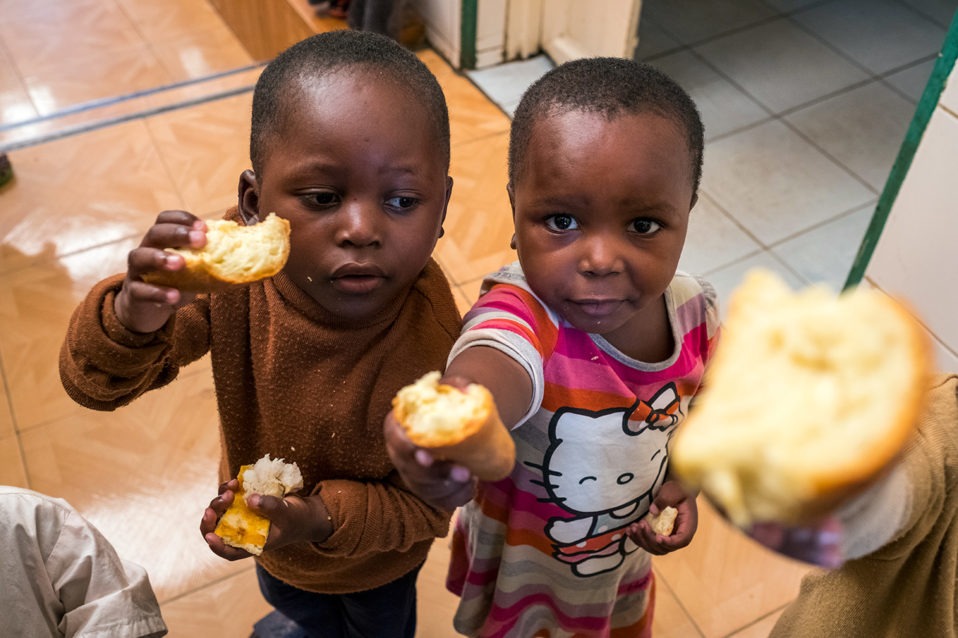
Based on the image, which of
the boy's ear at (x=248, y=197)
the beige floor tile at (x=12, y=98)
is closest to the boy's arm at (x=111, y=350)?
the boy's ear at (x=248, y=197)

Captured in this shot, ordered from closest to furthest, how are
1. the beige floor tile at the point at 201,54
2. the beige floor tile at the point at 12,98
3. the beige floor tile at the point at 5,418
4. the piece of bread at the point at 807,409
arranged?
the piece of bread at the point at 807,409, the beige floor tile at the point at 5,418, the beige floor tile at the point at 12,98, the beige floor tile at the point at 201,54

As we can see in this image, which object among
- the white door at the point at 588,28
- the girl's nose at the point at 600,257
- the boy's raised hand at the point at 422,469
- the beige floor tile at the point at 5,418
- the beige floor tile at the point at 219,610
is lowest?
the beige floor tile at the point at 219,610

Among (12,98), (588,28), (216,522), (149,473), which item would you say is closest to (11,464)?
(149,473)

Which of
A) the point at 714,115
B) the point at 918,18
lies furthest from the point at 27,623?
the point at 918,18

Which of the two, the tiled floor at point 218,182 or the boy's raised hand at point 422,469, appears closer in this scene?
the boy's raised hand at point 422,469

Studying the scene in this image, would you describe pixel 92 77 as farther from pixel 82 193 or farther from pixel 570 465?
pixel 570 465

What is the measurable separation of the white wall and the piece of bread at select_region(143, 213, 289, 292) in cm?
120

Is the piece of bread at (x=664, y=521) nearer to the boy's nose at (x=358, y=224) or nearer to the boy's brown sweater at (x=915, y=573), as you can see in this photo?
the boy's brown sweater at (x=915, y=573)

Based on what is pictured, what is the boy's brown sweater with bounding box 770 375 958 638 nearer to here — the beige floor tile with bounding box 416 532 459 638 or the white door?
the beige floor tile with bounding box 416 532 459 638

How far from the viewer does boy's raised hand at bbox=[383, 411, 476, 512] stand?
1.56ft

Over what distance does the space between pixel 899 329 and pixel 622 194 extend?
1.11 feet

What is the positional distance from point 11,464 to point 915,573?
1585 mm

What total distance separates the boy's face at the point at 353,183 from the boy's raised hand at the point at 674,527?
1.35 ft

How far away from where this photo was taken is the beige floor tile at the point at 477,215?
6.48 ft
